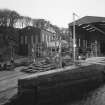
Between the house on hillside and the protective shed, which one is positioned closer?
the protective shed

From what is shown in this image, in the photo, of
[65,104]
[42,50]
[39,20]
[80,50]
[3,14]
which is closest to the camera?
[65,104]

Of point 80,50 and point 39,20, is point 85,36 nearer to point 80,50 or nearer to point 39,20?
point 80,50

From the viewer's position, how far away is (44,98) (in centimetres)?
678

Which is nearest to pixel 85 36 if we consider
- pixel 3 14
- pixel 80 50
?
pixel 80 50

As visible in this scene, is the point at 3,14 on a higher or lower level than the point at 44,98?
higher

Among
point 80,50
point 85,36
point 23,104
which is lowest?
point 23,104

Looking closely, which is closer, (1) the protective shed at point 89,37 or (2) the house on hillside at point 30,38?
(1) the protective shed at point 89,37

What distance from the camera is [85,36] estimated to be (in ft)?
58.6

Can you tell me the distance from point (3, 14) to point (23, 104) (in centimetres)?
2627

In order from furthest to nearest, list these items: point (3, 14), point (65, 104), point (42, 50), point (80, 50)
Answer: point (3, 14) → point (42, 50) → point (80, 50) → point (65, 104)

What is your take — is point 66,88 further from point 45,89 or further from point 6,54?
point 6,54

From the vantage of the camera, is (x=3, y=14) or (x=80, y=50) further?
(x=3, y=14)

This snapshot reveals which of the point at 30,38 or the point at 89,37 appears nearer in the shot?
the point at 89,37

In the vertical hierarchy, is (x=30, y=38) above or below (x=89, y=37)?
above
